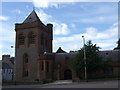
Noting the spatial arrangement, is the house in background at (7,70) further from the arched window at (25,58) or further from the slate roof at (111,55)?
the slate roof at (111,55)

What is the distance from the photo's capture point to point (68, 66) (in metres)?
59.8

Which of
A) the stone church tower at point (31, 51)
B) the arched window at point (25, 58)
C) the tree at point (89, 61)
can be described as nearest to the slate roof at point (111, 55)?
the tree at point (89, 61)

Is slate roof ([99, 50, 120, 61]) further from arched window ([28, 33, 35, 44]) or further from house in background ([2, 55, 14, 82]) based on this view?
house in background ([2, 55, 14, 82])

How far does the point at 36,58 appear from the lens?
60.0 m

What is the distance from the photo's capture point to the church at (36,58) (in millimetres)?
58344

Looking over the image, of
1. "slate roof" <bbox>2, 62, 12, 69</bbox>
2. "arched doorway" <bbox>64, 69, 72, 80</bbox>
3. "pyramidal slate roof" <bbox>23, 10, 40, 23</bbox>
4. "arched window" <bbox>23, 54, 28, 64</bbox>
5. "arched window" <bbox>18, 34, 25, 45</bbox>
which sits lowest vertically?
"arched doorway" <bbox>64, 69, 72, 80</bbox>

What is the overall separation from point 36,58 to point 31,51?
8.42 ft

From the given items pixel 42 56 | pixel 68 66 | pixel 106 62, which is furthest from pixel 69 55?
pixel 106 62

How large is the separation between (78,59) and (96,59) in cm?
384

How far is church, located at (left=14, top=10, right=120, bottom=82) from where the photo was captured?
58344mm

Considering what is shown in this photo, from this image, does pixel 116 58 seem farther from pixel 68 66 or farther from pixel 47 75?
pixel 47 75

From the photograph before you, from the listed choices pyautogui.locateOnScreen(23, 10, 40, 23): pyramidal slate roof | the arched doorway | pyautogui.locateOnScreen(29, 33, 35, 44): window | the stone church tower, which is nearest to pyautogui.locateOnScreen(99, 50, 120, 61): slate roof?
the arched doorway

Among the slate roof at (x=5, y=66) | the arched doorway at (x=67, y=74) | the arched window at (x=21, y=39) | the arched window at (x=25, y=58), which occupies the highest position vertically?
the arched window at (x=21, y=39)

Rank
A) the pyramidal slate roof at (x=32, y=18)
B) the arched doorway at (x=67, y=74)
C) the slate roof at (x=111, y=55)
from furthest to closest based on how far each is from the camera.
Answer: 1. the pyramidal slate roof at (x=32, y=18)
2. the arched doorway at (x=67, y=74)
3. the slate roof at (x=111, y=55)
